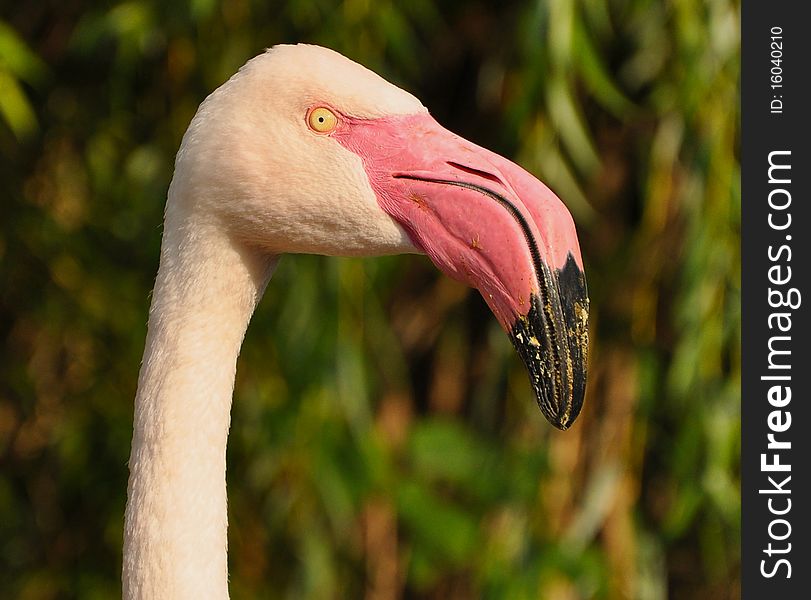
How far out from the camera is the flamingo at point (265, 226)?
1198 millimetres

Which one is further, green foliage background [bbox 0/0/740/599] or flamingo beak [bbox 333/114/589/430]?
green foliage background [bbox 0/0/740/599]

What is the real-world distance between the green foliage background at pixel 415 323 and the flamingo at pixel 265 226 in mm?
951

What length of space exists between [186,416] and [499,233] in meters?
0.40

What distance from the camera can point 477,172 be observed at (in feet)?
4.01

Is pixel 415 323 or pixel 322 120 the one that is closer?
pixel 322 120

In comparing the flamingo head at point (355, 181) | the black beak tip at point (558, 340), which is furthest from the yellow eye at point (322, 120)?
the black beak tip at point (558, 340)

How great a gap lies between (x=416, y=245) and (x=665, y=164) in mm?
1328

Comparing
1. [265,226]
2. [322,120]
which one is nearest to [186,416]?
[265,226]

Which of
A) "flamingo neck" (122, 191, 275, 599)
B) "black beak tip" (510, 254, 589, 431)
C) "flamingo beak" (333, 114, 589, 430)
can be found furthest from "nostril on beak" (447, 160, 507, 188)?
"flamingo neck" (122, 191, 275, 599)

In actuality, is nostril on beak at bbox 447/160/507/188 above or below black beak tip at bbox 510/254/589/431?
above

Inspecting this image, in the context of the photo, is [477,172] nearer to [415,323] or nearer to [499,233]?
[499,233]

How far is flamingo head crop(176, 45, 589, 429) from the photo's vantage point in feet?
3.90

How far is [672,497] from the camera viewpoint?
2.61 meters

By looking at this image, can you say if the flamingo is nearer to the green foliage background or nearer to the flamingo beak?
the flamingo beak
